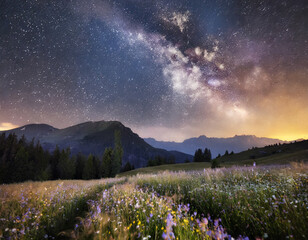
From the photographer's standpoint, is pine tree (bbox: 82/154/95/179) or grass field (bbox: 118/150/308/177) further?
pine tree (bbox: 82/154/95/179)

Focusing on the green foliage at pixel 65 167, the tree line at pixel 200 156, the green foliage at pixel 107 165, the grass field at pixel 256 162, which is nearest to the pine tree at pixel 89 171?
the green foliage at pixel 65 167

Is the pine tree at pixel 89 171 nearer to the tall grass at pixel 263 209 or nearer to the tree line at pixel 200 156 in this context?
the tree line at pixel 200 156

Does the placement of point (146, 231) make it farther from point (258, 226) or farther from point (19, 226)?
point (19, 226)

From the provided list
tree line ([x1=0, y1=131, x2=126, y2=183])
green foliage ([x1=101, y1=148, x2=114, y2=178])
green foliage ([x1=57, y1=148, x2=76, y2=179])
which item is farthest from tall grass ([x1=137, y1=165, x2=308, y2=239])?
green foliage ([x1=57, y1=148, x2=76, y2=179])

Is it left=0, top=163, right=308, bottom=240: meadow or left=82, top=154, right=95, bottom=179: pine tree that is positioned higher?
left=0, top=163, right=308, bottom=240: meadow

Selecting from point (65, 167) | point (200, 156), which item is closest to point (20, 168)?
point (65, 167)

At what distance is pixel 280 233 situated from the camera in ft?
8.13

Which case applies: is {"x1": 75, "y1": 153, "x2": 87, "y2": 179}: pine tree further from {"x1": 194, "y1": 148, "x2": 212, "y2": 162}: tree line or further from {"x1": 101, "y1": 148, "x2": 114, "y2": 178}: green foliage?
{"x1": 194, "y1": 148, "x2": 212, "y2": 162}: tree line

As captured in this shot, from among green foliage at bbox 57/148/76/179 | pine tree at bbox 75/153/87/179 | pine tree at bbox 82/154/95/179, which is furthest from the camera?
pine tree at bbox 75/153/87/179

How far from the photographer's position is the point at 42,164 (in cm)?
5344

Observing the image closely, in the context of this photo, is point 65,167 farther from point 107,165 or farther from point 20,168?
point 107,165

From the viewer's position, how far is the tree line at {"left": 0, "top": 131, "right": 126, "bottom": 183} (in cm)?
4400

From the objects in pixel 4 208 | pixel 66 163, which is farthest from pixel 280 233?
pixel 66 163

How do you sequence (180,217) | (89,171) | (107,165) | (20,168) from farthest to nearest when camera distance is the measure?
(89,171)
(107,165)
(20,168)
(180,217)
